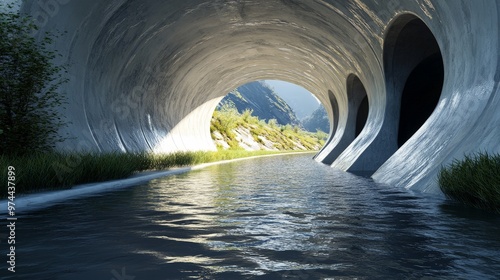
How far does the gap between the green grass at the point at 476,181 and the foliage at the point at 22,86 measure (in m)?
8.49

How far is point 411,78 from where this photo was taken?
17.9 m

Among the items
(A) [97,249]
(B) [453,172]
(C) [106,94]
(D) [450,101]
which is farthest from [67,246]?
(C) [106,94]

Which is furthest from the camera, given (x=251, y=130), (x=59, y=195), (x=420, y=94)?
(x=251, y=130)

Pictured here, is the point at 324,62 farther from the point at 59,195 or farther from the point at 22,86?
the point at 59,195

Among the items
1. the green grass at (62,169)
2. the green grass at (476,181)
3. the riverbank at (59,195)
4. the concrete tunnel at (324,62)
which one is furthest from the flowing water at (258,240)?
the concrete tunnel at (324,62)

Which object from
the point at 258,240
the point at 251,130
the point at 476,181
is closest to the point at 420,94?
the point at 476,181

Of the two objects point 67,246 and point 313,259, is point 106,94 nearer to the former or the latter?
point 67,246

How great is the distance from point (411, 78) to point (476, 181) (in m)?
11.6

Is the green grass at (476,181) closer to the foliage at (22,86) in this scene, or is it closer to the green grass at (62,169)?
the green grass at (62,169)

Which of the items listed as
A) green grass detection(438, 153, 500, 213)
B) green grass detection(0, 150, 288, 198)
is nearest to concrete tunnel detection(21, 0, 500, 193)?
green grass detection(438, 153, 500, 213)

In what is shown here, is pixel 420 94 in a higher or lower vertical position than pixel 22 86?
higher

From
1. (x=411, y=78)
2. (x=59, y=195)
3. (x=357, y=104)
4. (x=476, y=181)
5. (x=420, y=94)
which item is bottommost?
(x=59, y=195)

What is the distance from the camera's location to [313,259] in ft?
14.0

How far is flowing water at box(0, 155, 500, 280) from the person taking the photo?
3.90 meters
